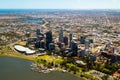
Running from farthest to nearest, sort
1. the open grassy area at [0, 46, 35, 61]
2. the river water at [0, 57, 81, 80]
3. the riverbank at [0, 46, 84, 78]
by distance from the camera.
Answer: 1. the open grassy area at [0, 46, 35, 61]
2. the riverbank at [0, 46, 84, 78]
3. the river water at [0, 57, 81, 80]

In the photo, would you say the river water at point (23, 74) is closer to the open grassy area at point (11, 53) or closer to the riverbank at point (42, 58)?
the riverbank at point (42, 58)

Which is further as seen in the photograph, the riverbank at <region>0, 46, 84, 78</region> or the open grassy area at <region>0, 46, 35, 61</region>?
the open grassy area at <region>0, 46, 35, 61</region>

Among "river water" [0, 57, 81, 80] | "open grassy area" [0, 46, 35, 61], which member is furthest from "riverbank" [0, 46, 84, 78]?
"river water" [0, 57, 81, 80]

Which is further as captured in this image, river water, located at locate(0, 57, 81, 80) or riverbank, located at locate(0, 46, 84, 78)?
riverbank, located at locate(0, 46, 84, 78)

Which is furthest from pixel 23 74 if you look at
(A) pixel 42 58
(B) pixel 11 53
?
(B) pixel 11 53

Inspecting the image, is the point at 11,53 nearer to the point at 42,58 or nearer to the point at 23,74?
the point at 42,58

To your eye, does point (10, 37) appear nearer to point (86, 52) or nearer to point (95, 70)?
point (86, 52)

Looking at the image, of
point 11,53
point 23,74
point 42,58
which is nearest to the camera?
point 23,74

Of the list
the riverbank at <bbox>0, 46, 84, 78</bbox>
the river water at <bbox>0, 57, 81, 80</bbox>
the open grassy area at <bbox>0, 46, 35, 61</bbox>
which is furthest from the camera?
the open grassy area at <bbox>0, 46, 35, 61</bbox>

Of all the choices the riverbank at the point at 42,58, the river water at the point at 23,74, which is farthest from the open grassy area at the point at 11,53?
the river water at the point at 23,74

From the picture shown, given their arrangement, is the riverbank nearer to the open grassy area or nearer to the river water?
the open grassy area

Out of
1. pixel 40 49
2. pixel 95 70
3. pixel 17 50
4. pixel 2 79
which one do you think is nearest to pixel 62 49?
pixel 40 49
